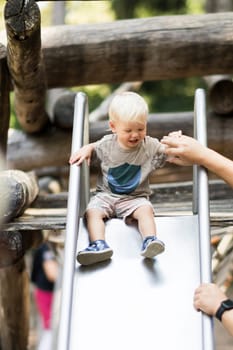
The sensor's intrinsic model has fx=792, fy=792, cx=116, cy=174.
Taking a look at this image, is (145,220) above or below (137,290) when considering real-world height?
above

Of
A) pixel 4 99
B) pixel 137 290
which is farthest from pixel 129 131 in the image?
pixel 4 99

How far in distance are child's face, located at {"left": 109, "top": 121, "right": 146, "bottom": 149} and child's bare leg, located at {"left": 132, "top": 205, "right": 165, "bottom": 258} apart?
24cm

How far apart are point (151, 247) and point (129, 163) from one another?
39cm

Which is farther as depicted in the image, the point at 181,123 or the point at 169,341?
the point at 181,123

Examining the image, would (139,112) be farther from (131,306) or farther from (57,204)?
(57,204)

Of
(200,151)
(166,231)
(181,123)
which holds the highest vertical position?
(181,123)

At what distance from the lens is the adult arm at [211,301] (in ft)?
7.52

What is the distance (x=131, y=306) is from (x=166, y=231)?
1.19ft

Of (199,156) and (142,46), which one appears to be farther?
(142,46)

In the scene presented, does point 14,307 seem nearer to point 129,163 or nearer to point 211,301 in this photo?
point 129,163

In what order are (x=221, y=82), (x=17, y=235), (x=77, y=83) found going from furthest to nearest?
1. (x=221, y=82)
2. (x=77, y=83)
3. (x=17, y=235)

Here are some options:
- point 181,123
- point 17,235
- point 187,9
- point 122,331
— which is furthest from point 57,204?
point 187,9

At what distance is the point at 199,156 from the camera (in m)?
2.60

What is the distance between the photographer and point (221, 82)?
191 inches
